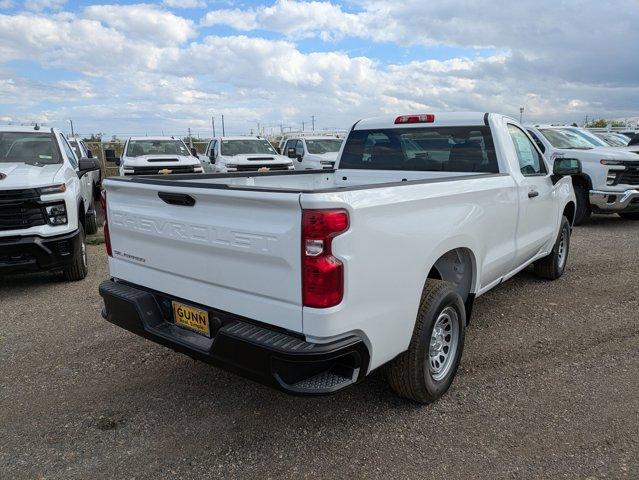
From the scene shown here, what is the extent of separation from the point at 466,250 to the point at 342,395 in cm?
138

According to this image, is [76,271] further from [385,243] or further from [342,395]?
[385,243]

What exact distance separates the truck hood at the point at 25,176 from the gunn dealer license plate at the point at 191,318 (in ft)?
12.0

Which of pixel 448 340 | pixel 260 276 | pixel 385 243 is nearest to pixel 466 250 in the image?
pixel 448 340

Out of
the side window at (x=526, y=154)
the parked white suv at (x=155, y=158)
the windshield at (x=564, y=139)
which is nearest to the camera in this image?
the side window at (x=526, y=154)

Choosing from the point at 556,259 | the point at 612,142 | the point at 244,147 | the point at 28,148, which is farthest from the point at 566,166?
the point at 612,142

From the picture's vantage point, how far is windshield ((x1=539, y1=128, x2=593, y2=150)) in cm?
1105

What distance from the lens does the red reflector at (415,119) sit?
16.0ft

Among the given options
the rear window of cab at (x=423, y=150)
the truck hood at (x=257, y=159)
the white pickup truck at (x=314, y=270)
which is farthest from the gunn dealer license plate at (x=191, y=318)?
the truck hood at (x=257, y=159)

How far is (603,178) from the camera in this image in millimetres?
10031

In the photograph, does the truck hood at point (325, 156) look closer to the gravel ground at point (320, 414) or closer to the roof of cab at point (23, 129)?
the roof of cab at point (23, 129)

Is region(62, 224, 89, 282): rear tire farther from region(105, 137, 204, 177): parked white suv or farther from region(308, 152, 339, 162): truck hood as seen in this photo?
region(308, 152, 339, 162): truck hood

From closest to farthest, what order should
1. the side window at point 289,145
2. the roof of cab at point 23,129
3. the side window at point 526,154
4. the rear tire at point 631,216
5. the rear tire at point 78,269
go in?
the side window at point 526,154 < the rear tire at point 78,269 < the roof of cab at point 23,129 < the rear tire at point 631,216 < the side window at point 289,145

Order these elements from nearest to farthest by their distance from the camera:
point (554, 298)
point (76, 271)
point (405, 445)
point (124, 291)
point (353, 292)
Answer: point (353, 292) < point (405, 445) < point (124, 291) < point (554, 298) < point (76, 271)

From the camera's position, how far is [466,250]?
3824 mm
